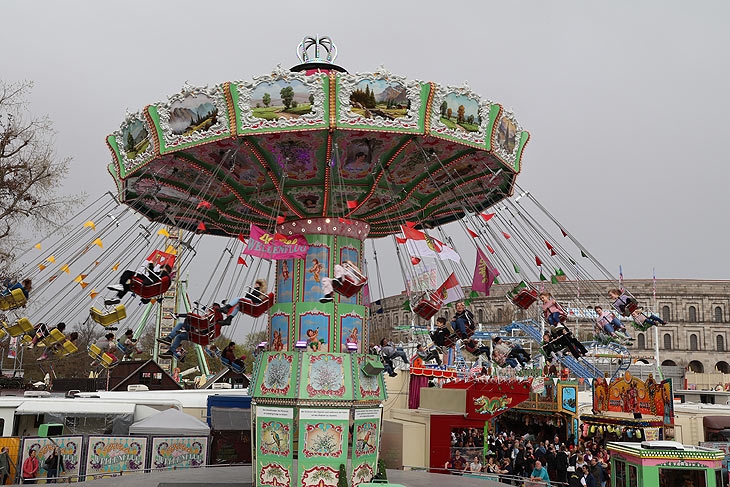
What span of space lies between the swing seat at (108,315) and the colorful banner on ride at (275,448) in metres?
3.37

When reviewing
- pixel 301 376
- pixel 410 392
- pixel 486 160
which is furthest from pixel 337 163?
pixel 410 392

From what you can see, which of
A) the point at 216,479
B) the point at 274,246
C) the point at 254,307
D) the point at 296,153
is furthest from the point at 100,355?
the point at 296,153

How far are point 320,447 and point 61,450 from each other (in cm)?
663

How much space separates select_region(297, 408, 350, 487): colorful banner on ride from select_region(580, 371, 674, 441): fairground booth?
41.6 ft

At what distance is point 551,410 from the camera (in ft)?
82.0

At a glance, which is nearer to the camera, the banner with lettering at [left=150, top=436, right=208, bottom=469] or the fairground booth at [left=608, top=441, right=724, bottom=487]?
the fairground booth at [left=608, top=441, right=724, bottom=487]

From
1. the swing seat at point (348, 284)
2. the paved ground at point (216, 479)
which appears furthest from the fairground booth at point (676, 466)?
the swing seat at point (348, 284)

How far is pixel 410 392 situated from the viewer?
24.8 meters

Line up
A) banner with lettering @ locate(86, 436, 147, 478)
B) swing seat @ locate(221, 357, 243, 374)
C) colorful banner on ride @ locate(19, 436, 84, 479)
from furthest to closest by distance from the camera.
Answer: banner with lettering @ locate(86, 436, 147, 478) → swing seat @ locate(221, 357, 243, 374) → colorful banner on ride @ locate(19, 436, 84, 479)

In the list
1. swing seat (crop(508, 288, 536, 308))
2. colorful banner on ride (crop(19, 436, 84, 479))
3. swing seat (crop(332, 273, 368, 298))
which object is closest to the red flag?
swing seat (crop(508, 288, 536, 308))

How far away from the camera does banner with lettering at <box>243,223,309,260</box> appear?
1195cm

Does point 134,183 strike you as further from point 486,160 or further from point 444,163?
point 486,160

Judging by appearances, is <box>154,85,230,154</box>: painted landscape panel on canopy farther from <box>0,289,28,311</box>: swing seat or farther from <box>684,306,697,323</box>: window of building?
<box>684,306,697,323</box>: window of building

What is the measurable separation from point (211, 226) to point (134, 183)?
129 inches
